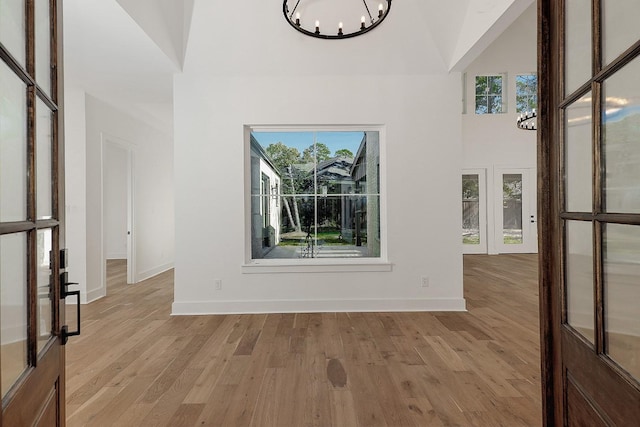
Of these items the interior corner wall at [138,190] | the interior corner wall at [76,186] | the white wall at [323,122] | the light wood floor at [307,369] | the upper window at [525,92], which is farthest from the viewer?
the upper window at [525,92]

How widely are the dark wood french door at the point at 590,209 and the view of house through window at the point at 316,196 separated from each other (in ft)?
10.4

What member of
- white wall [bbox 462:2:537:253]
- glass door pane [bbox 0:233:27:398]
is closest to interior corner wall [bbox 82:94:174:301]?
glass door pane [bbox 0:233:27:398]

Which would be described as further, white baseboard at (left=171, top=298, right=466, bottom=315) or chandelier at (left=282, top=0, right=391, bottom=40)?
white baseboard at (left=171, top=298, right=466, bottom=315)

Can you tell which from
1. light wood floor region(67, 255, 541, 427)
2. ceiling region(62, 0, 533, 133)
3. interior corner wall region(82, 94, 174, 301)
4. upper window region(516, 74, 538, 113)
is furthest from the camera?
upper window region(516, 74, 538, 113)

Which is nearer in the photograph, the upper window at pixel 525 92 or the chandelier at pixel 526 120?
the chandelier at pixel 526 120

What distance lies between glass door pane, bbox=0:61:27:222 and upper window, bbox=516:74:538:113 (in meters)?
10.5

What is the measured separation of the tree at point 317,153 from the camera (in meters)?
4.43

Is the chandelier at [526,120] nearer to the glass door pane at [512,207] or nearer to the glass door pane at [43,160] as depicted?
the glass door pane at [512,207]

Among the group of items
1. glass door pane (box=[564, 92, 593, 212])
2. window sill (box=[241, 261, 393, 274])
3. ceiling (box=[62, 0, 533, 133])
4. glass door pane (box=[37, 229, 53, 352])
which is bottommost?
window sill (box=[241, 261, 393, 274])

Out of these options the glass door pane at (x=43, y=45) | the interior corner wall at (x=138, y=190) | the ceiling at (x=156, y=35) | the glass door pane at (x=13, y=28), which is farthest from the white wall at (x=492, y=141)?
the glass door pane at (x=13, y=28)

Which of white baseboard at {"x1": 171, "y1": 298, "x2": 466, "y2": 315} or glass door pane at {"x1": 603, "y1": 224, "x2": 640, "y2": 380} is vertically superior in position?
glass door pane at {"x1": 603, "y1": 224, "x2": 640, "y2": 380}

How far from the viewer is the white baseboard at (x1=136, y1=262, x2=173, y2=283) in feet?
19.7

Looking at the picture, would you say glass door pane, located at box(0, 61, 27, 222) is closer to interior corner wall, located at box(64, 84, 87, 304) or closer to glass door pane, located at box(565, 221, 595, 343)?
glass door pane, located at box(565, 221, 595, 343)

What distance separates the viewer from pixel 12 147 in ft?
2.88
